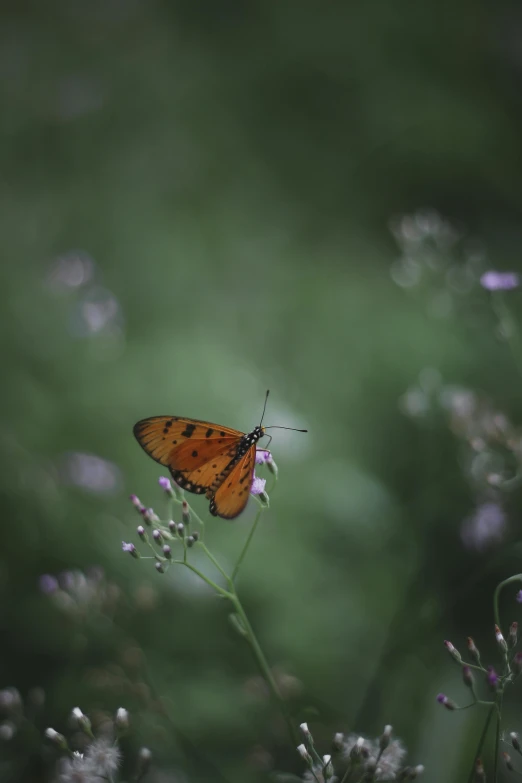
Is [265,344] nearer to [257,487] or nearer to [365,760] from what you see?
[257,487]

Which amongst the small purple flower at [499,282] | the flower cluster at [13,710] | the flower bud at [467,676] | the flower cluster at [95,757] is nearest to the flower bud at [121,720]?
the flower cluster at [95,757]

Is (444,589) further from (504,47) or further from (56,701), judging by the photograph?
(504,47)

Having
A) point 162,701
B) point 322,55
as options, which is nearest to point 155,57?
point 322,55

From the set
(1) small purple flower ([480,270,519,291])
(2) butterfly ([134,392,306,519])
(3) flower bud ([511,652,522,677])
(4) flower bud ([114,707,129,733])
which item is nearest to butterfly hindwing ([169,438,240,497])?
(2) butterfly ([134,392,306,519])

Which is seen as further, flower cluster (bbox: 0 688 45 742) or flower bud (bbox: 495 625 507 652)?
flower cluster (bbox: 0 688 45 742)

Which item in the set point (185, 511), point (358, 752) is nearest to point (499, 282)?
point (185, 511)

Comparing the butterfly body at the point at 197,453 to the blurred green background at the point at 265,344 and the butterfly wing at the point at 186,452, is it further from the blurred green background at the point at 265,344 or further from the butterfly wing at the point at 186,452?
the blurred green background at the point at 265,344

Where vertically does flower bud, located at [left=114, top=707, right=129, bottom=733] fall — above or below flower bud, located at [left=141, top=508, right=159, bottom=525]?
below

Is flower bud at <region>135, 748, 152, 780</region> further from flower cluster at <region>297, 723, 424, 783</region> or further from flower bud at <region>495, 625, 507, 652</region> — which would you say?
flower bud at <region>495, 625, 507, 652</region>
